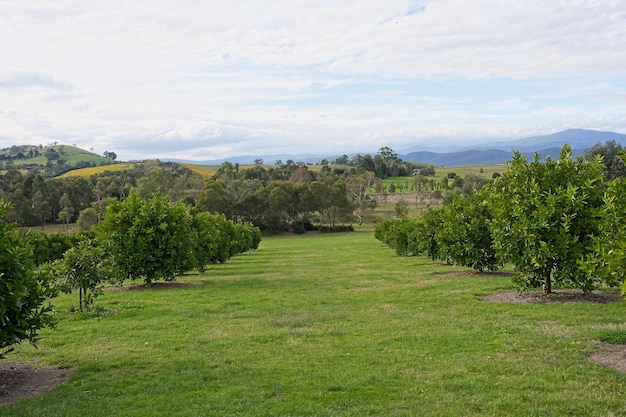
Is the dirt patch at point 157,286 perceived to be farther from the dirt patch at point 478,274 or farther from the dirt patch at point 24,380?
the dirt patch at point 24,380

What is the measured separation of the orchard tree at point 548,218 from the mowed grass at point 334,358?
43.4 inches

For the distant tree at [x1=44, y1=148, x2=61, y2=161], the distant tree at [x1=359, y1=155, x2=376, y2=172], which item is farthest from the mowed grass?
the distant tree at [x1=44, y1=148, x2=61, y2=161]

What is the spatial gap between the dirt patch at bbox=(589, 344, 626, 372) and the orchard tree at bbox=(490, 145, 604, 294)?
376 centimetres

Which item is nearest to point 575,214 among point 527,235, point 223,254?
point 527,235

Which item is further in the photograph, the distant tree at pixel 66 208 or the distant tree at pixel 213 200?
the distant tree at pixel 213 200

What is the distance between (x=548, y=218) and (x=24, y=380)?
12.8 m

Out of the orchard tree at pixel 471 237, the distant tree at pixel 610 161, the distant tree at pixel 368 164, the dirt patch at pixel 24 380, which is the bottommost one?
the dirt patch at pixel 24 380

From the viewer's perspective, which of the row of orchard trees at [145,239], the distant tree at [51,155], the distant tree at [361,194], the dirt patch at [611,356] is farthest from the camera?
the distant tree at [51,155]

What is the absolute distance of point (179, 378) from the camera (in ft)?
28.2

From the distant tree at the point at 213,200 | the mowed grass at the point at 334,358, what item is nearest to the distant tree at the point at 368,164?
the distant tree at the point at 213,200

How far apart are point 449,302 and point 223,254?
63.3ft

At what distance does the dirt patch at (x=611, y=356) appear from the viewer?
8477mm

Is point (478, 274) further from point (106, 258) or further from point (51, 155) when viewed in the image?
point (51, 155)

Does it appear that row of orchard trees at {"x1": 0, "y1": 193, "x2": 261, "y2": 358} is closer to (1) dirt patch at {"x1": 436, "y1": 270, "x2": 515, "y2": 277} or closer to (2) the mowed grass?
(2) the mowed grass
